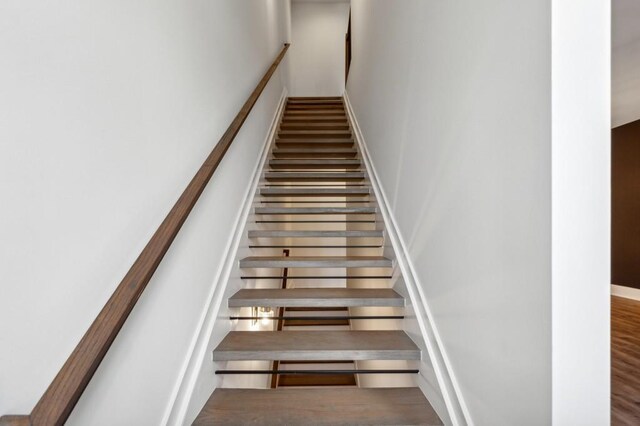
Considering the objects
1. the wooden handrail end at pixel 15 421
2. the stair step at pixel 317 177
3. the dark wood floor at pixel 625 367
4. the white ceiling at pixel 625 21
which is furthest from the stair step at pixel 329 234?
the white ceiling at pixel 625 21

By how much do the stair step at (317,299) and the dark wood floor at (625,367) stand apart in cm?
124

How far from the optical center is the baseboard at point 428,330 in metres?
1.28

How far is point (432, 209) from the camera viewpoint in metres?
1.58

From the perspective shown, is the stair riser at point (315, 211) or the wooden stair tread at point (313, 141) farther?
the wooden stair tread at point (313, 141)

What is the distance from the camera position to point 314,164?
3.74 meters

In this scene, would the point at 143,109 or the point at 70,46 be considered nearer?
the point at 70,46

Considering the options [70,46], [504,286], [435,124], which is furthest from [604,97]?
Result: [70,46]

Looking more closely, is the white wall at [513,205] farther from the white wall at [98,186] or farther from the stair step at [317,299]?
the white wall at [98,186]

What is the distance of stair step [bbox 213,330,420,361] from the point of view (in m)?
1.67

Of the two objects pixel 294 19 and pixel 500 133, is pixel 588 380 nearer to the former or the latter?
pixel 500 133

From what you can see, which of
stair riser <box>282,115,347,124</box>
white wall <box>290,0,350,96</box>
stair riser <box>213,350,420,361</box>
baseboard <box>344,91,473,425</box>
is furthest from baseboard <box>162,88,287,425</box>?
white wall <box>290,0,350,96</box>

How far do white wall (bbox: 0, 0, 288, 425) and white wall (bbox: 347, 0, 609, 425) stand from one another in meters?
0.99

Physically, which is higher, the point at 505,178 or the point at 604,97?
the point at 604,97

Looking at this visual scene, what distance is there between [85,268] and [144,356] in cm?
40
